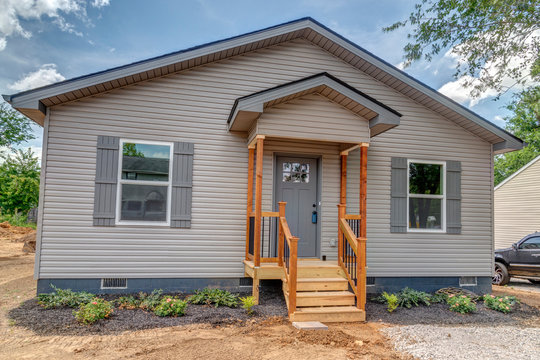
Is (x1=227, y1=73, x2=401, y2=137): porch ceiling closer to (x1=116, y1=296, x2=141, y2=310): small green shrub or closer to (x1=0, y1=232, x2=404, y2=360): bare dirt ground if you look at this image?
(x1=0, y1=232, x2=404, y2=360): bare dirt ground

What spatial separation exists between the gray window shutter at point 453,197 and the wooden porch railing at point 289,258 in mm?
3811

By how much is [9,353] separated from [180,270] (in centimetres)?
282

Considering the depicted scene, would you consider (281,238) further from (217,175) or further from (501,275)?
(501,275)

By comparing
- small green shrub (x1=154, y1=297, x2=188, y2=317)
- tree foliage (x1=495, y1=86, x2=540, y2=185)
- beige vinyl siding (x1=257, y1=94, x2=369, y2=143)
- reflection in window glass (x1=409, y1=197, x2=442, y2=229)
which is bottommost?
small green shrub (x1=154, y1=297, x2=188, y2=317)

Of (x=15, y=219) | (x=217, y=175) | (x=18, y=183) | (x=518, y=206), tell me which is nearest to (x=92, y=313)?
(x=217, y=175)

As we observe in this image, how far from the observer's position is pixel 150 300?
18.7 feet

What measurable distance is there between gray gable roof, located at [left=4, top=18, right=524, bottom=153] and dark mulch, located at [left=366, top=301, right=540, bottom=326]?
3337 millimetres

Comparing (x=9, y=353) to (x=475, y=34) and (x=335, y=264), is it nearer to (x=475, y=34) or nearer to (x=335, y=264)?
(x=335, y=264)

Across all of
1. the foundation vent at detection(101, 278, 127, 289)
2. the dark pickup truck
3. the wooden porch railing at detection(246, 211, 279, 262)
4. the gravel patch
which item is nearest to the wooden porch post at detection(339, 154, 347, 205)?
the wooden porch railing at detection(246, 211, 279, 262)

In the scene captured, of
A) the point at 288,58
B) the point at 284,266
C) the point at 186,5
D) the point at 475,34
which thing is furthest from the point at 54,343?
the point at 186,5

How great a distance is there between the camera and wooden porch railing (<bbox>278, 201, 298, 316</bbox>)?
5.14 metres

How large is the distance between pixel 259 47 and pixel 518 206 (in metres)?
13.2

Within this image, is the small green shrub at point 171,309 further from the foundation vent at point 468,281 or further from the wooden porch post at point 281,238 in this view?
the foundation vent at point 468,281

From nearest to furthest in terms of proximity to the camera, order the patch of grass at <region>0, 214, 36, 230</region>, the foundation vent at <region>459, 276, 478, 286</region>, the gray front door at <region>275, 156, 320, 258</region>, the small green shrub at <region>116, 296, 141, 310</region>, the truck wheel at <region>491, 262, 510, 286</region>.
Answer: the small green shrub at <region>116, 296, 141, 310</region> → the gray front door at <region>275, 156, 320, 258</region> → the foundation vent at <region>459, 276, 478, 286</region> → the truck wheel at <region>491, 262, 510, 286</region> → the patch of grass at <region>0, 214, 36, 230</region>
